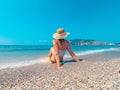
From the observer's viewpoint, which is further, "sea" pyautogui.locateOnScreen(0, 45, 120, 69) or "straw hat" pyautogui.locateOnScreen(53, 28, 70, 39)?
"sea" pyautogui.locateOnScreen(0, 45, 120, 69)

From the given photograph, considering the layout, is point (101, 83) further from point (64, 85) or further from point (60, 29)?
point (60, 29)

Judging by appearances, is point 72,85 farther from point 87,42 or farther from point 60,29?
point 87,42

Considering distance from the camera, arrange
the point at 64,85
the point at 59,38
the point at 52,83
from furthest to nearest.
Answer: the point at 59,38 → the point at 52,83 → the point at 64,85

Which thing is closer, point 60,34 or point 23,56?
point 60,34

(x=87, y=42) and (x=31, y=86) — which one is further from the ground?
(x=87, y=42)

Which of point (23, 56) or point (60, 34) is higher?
point (60, 34)

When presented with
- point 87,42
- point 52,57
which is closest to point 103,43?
point 87,42

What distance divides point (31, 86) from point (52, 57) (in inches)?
170

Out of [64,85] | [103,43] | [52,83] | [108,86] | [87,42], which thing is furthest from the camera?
[103,43]

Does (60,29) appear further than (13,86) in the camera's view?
Yes

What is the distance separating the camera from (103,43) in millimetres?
143375

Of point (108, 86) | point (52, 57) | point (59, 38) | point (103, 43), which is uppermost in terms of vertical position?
point (103, 43)

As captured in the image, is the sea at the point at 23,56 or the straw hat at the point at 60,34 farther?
the sea at the point at 23,56

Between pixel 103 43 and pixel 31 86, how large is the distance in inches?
5628
